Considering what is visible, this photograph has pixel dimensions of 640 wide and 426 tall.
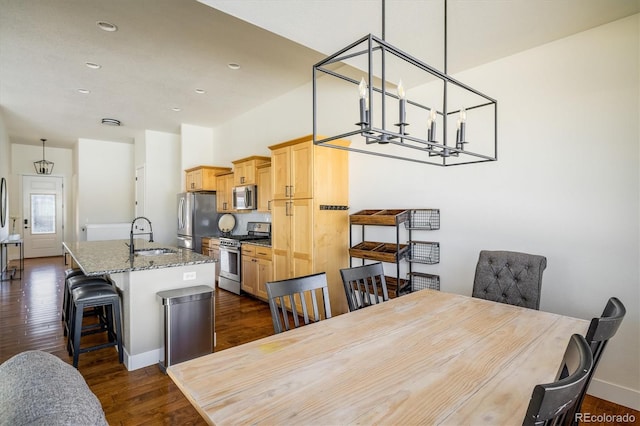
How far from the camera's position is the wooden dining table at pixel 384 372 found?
0.99 meters

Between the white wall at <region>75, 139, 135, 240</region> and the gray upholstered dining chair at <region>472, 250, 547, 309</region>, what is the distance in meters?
8.68

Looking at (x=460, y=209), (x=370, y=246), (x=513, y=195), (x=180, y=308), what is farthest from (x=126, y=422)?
(x=513, y=195)

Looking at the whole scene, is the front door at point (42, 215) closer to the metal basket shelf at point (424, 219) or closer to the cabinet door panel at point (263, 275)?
the cabinet door panel at point (263, 275)

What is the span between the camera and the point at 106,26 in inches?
123

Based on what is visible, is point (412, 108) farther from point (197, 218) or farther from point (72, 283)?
point (197, 218)

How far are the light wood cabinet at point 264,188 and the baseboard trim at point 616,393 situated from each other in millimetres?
3988

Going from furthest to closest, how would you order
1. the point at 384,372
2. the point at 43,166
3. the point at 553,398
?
the point at 43,166 → the point at 384,372 → the point at 553,398

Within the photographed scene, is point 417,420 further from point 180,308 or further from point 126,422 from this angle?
point 180,308

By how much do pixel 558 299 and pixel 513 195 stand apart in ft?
2.98

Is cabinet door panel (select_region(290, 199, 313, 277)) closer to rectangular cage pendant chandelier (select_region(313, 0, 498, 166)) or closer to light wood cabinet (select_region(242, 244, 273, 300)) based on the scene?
light wood cabinet (select_region(242, 244, 273, 300))

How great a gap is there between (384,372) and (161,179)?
7119mm

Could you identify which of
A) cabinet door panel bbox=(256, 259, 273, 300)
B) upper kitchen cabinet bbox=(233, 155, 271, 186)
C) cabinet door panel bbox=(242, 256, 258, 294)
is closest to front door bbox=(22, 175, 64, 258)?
upper kitchen cabinet bbox=(233, 155, 271, 186)

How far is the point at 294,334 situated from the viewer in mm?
1605

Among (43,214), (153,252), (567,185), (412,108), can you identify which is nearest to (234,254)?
(153,252)
